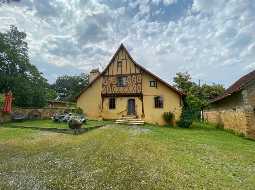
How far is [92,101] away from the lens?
28.3 meters

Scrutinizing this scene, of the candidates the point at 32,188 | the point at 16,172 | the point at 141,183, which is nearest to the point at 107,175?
the point at 141,183

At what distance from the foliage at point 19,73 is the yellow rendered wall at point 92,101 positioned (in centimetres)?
767

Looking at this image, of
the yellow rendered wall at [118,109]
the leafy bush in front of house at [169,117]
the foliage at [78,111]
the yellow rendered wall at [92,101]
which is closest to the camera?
the leafy bush in front of house at [169,117]

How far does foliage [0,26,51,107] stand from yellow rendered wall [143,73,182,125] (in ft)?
51.3

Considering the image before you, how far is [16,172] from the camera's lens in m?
7.48

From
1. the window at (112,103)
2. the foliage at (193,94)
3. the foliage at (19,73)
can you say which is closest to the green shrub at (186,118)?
the foliage at (193,94)

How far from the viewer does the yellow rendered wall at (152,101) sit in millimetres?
25922

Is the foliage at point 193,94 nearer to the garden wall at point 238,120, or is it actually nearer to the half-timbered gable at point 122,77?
the garden wall at point 238,120

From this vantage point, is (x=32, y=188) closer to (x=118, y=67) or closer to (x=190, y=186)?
(x=190, y=186)

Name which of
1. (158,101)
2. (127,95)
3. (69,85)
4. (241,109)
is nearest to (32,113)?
(127,95)

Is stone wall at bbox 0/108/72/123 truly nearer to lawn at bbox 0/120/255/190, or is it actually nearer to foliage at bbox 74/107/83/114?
foliage at bbox 74/107/83/114

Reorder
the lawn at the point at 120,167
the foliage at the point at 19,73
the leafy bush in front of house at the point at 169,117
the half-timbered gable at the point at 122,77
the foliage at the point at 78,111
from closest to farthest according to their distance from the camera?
the lawn at the point at 120,167 → the leafy bush in front of house at the point at 169,117 → the half-timbered gable at the point at 122,77 → the foliage at the point at 78,111 → the foliage at the point at 19,73

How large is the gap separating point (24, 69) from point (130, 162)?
94.1 feet

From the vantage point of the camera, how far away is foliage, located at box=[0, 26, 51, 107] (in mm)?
30266
